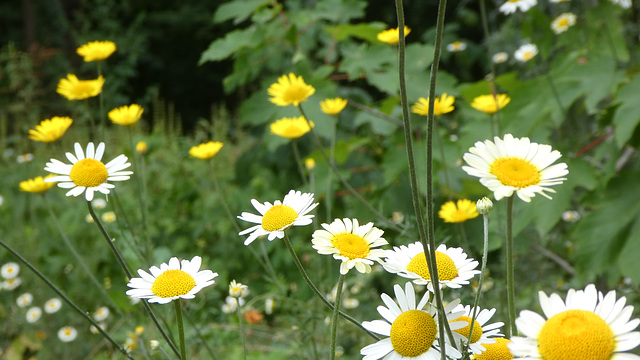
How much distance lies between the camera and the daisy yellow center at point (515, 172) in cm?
61

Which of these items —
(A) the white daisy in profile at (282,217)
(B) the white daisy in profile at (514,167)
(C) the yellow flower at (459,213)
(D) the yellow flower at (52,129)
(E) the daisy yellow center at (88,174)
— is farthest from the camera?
(D) the yellow flower at (52,129)

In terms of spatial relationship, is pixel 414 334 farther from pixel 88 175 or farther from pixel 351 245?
pixel 88 175

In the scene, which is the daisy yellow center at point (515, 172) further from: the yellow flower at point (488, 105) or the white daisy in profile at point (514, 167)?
the yellow flower at point (488, 105)

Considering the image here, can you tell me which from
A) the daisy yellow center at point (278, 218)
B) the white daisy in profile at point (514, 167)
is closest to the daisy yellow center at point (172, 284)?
the daisy yellow center at point (278, 218)

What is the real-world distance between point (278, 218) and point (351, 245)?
0.11 meters

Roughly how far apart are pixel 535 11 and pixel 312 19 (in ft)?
2.68

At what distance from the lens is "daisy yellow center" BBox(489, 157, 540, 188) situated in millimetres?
608

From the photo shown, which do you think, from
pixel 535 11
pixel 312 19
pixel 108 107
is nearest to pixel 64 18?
pixel 108 107

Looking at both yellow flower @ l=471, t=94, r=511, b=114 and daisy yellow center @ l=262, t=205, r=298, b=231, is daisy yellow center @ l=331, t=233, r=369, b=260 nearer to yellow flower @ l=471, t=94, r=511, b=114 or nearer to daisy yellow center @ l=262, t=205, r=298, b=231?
daisy yellow center @ l=262, t=205, r=298, b=231

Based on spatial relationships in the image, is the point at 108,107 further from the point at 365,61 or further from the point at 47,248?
the point at 365,61

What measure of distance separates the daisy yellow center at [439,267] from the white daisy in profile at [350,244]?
4 cm

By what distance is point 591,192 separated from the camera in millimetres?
1611

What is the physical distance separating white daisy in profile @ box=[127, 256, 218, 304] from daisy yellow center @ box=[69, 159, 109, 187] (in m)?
0.17

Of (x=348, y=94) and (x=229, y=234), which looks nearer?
(x=348, y=94)
